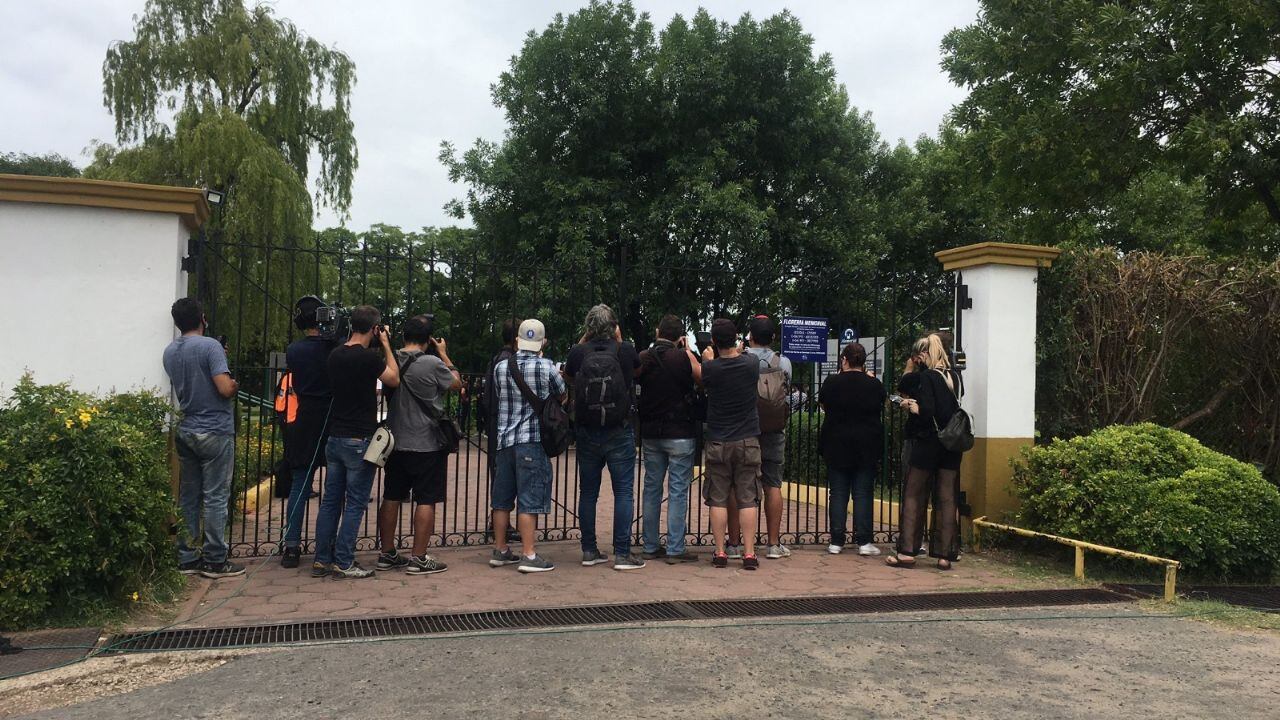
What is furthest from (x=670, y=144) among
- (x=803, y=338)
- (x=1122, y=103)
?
(x=803, y=338)

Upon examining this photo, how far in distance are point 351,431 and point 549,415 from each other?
1313mm

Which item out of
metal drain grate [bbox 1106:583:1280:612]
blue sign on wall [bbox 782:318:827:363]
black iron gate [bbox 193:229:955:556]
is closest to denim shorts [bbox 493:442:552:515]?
black iron gate [bbox 193:229:955:556]

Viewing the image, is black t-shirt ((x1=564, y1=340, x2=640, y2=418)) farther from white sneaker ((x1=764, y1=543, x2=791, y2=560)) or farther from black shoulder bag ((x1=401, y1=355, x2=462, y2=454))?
white sneaker ((x1=764, y1=543, x2=791, y2=560))

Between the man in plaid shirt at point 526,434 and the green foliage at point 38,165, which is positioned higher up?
the green foliage at point 38,165

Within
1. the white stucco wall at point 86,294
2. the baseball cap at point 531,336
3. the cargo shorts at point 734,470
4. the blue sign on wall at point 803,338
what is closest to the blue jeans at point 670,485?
the cargo shorts at point 734,470

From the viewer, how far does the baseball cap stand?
6379 millimetres

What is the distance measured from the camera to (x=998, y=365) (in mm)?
7691

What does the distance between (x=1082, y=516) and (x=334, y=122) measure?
19449mm

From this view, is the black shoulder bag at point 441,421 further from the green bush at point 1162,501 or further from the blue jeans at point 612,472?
the green bush at point 1162,501

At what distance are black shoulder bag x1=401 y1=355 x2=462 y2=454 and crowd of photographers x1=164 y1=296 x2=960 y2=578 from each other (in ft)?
0.04

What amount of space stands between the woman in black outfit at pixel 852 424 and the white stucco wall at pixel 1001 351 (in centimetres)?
109

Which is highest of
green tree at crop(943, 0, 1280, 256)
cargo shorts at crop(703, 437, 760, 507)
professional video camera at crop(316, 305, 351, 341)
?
green tree at crop(943, 0, 1280, 256)

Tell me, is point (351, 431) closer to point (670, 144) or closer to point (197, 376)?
A: point (197, 376)

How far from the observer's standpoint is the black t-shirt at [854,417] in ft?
23.5
